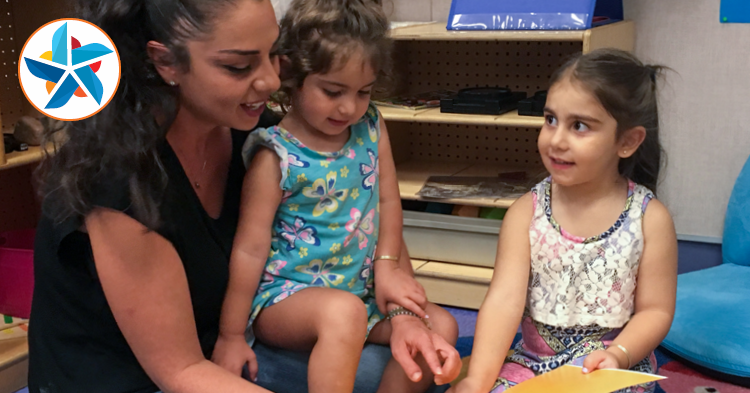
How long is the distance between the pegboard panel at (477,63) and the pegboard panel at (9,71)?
1283 millimetres

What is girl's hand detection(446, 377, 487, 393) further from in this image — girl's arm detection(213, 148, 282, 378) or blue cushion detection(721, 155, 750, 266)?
blue cushion detection(721, 155, 750, 266)

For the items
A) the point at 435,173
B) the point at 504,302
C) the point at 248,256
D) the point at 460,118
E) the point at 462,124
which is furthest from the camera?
the point at 462,124

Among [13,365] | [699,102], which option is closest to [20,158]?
[13,365]

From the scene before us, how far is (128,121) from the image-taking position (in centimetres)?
99

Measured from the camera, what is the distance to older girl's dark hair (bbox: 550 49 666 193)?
1219mm

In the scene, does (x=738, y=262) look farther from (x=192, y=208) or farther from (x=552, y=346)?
(x=192, y=208)

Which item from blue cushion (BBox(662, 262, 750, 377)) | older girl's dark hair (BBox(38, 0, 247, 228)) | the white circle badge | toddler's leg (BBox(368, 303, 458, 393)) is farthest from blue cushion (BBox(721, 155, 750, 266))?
the white circle badge

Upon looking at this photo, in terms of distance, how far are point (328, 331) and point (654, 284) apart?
611 mm

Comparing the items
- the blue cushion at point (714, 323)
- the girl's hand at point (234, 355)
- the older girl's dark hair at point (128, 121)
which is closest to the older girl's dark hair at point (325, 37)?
the older girl's dark hair at point (128, 121)

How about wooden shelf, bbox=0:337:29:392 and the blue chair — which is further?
wooden shelf, bbox=0:337:29:392

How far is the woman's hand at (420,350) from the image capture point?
1.13 m

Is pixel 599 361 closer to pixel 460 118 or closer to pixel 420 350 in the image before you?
pixel 420 350

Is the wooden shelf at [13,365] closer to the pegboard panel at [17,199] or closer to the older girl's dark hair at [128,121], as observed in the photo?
the pegboard panel at [17,199]

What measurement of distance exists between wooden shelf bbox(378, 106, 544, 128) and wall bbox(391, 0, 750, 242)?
0.54 meters
